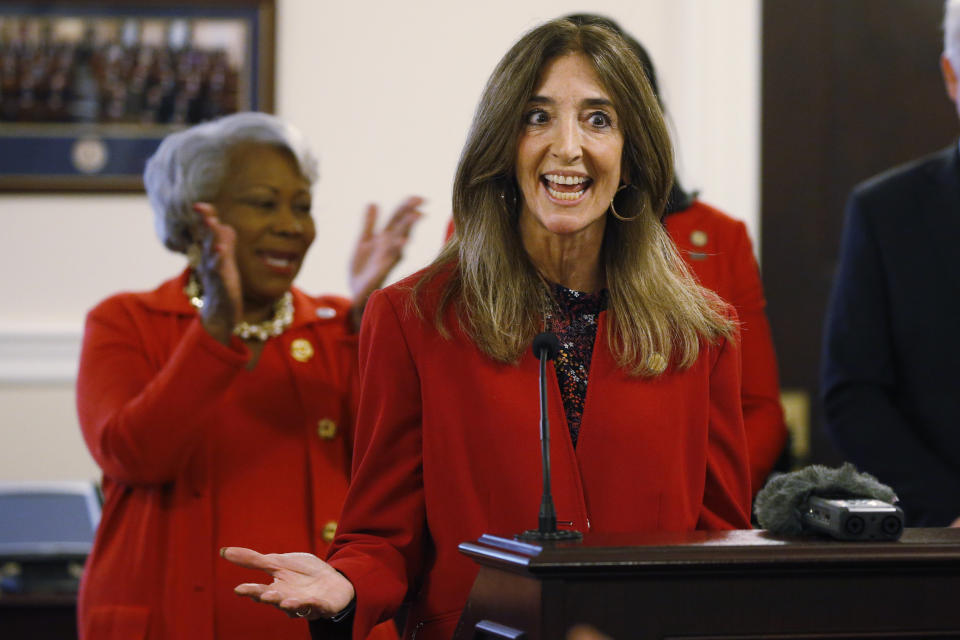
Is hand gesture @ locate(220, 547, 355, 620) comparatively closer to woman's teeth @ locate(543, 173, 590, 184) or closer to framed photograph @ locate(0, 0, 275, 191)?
woman's teeth @ locate(543, 173, 590, 184)

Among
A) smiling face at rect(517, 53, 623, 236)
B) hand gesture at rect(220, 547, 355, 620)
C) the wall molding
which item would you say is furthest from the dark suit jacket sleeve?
the wall molding

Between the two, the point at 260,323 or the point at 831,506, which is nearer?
the point at 831,506

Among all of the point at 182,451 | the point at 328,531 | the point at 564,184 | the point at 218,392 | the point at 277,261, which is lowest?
the point at 328,531

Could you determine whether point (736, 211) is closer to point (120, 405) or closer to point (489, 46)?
point (489, 46)

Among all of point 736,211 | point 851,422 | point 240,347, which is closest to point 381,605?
point 240,347

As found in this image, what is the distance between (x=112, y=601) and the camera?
2.21 meters

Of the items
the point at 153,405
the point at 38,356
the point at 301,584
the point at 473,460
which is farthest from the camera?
the point at 38,356

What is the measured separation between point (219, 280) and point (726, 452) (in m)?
0.98

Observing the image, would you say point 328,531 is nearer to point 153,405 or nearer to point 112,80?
point 153,405

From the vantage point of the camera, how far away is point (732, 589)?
1.33 metres

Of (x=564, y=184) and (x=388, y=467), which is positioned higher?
(x=564, y=184)

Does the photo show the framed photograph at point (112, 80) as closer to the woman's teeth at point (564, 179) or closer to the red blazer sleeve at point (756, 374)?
the red blazer sleeve at point (756, 374)

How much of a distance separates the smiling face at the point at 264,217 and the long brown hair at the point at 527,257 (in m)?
0.65

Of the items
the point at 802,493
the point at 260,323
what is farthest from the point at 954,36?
the point at 260,323
